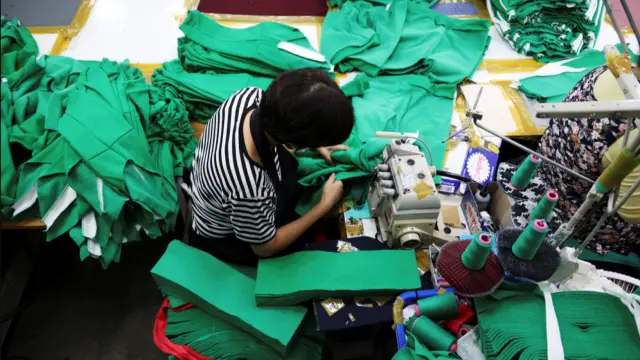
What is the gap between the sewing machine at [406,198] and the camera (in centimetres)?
126

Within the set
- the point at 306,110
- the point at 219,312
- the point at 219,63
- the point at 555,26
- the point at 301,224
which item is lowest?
the point at 219,312

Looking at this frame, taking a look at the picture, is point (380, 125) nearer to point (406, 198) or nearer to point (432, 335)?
point (406, 198)

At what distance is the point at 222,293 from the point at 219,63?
1.06 metres

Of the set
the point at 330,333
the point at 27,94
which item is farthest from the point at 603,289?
the point at 27,94

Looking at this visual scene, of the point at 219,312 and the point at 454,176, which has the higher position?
the point at 454,176

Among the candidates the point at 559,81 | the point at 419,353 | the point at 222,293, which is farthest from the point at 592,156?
the point at 222,293

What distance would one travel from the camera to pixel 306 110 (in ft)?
3.63

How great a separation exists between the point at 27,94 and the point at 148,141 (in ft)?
1.50

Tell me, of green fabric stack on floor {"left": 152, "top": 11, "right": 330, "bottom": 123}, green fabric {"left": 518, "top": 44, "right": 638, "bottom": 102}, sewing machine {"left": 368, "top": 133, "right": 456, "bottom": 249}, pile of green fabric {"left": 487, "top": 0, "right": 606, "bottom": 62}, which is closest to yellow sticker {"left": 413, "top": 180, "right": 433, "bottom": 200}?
sewing machine {"left": 368, "top": 133, "right": 456, "bottom": 249}

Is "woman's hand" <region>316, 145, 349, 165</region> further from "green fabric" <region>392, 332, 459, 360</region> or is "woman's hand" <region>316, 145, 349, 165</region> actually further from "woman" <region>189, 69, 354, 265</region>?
"green fabric" <region>392, 332, 459, 360</region>

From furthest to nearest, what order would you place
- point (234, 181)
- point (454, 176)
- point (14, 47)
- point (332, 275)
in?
point (14, 47) → point (454, 176) → point (332, 275) → point (234, 181)

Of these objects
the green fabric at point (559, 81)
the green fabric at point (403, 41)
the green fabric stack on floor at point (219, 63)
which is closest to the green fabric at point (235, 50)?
the green fabric stack on floor at point (219, 63)

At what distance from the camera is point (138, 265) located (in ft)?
7.54

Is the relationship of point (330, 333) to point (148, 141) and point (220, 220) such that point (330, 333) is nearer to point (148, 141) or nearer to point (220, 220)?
point (220, 220)
